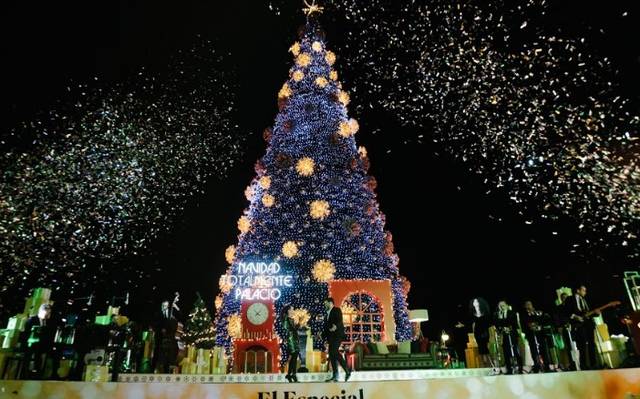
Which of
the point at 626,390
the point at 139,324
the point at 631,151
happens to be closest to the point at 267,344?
the point at 139,324

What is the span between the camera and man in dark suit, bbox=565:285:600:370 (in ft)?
31.6

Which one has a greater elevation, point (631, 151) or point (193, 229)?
A: point (193, 229)

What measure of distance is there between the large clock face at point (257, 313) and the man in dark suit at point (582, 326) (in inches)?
380

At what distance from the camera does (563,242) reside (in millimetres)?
20812

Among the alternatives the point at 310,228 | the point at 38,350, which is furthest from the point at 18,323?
the point at 310,228

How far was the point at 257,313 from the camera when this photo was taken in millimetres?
15320

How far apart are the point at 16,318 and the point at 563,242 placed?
22.3 meters

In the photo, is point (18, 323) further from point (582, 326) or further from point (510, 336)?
point (582, 326)

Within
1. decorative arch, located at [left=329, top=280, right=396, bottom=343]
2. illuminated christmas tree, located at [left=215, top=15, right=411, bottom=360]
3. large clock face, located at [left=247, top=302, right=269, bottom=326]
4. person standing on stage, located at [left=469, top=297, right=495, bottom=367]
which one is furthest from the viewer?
decorative arch, located at [left=329, top=280, right=396, bottom=343]

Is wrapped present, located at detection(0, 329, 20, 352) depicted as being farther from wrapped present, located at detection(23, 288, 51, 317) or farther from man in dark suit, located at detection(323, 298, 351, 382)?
man in dark suit, located at detection(323, 298, 351, 382)

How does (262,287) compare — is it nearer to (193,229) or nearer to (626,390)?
(626,390)

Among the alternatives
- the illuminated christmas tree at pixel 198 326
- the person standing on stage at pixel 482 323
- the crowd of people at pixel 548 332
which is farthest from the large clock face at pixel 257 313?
the crowd of people at pixel 548 332

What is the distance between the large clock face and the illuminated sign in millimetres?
264

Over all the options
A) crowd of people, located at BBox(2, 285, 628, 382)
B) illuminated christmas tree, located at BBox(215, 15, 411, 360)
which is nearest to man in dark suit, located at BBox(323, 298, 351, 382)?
crowd of people, located at BBox(2, 285, 628, 382)
